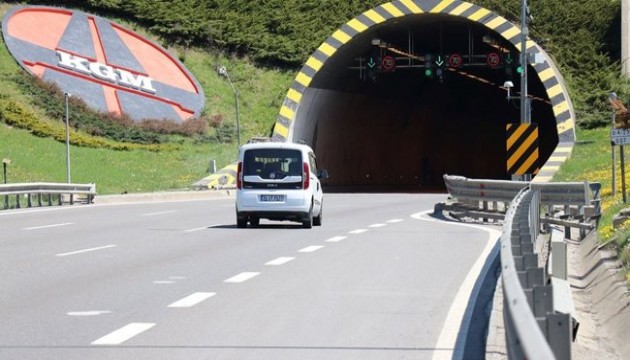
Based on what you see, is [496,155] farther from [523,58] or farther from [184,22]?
[523,58]

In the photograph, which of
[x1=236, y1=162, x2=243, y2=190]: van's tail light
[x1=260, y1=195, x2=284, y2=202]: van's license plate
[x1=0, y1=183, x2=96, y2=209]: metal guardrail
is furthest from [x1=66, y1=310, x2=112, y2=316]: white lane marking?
[x1=0, y1=183, x2=96, y2=209]: metal guardrail

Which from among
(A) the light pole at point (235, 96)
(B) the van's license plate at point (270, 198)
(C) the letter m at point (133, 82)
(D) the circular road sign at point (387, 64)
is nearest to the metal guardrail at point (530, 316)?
(B) the van's license plate at point (270, 198)

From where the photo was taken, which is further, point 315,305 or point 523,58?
point 523,58

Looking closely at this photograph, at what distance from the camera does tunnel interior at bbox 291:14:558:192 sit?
55.9m

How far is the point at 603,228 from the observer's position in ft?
67.7

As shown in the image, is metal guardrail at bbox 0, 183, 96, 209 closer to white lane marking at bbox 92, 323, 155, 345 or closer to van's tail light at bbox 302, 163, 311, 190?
van's tail light at bbox 302, 163, 311, 190

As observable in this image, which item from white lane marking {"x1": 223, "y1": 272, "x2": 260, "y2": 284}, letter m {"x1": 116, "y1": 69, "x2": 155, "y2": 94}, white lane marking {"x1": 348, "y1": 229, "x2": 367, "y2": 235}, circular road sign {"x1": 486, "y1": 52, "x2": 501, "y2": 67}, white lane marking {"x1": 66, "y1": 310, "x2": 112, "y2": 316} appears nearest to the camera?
white lane marking {"x1": 66, "y1": 310, "x2": 112, "y2": 316}

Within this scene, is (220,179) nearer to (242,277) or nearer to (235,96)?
(235,96)

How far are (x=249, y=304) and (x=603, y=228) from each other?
10.1 meters

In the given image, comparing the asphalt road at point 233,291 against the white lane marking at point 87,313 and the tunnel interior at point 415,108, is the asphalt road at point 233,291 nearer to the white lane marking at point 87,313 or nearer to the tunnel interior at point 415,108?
the white lane marking at point 87,313

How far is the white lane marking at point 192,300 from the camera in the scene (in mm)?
11969

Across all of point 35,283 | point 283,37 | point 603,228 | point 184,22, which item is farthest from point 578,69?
point 35,283

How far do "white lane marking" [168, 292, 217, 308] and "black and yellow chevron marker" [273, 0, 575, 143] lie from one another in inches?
1550

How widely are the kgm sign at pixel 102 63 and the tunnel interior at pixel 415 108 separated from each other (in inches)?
364
